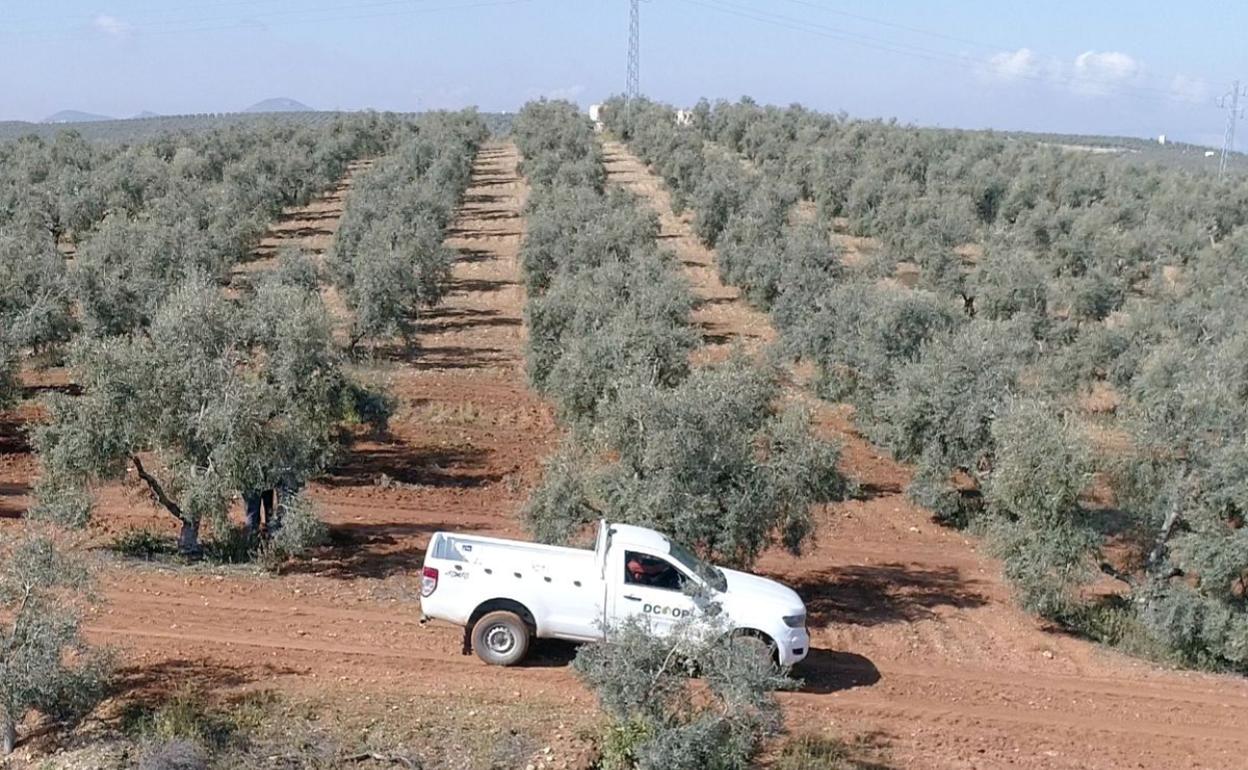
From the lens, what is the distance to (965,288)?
39719 mm

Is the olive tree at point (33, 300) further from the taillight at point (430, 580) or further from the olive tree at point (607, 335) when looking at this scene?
the taillight at point (430, 580)

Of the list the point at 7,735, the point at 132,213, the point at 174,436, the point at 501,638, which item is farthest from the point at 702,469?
the point at 132,213

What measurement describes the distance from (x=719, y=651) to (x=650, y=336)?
46.3 ft

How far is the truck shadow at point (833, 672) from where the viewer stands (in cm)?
1404

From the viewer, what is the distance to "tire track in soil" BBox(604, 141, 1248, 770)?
12812mm

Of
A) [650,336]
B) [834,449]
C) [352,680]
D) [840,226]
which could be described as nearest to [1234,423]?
[834,449]

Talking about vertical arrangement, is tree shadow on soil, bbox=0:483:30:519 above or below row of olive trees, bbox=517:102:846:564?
below

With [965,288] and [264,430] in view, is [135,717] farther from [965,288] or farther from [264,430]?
[965,288]

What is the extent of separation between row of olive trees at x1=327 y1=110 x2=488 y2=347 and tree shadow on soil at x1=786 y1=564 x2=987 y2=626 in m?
18.7

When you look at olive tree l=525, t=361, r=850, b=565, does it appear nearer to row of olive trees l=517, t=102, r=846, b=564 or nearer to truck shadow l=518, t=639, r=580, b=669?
row of olive trees l=517, t=102, r=846, b=564

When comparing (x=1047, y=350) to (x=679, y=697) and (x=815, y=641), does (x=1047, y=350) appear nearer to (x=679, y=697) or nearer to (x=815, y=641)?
(x=815, y=641)

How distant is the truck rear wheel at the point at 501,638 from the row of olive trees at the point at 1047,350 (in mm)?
8201

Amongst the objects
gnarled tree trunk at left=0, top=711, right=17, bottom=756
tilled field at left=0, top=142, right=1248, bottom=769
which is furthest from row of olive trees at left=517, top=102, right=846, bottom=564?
gnarled tree trunk at left=0, top=711, right=17, bottom=756

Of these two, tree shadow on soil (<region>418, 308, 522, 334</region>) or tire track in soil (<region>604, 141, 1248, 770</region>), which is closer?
tire track in soil (<region>604, 141, 1248, 770</region>)
